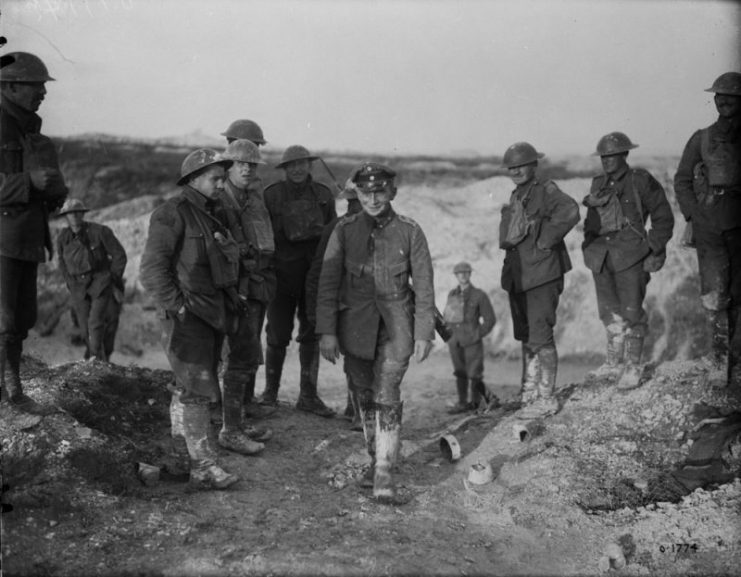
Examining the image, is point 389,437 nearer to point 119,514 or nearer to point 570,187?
point 119,514

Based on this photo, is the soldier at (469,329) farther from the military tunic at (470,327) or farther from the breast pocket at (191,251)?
the breast pocket at (191,251)

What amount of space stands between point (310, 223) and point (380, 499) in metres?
2.94

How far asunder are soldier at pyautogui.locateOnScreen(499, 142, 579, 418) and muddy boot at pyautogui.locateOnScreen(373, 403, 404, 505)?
1889mm

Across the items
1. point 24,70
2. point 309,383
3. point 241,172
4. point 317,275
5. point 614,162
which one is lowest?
point 309,383

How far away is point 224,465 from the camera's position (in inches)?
221

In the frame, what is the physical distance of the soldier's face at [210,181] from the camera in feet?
16.9

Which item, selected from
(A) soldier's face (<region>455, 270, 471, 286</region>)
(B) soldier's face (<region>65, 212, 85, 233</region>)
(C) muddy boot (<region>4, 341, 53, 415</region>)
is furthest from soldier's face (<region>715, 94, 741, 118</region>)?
(B) soldier's face (<region>65, 212, 85, 233</region>)

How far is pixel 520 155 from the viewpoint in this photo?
671cm

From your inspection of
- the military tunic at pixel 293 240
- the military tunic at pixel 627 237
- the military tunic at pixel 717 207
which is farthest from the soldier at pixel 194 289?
the military tunic at pixel 717 207

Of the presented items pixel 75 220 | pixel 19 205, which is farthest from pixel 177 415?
pixel 75 220

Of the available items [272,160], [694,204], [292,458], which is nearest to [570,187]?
[272,160]

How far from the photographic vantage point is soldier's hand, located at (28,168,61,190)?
16.7ft

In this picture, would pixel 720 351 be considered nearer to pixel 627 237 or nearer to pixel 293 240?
pixel 627 237

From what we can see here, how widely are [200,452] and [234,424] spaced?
971mm
